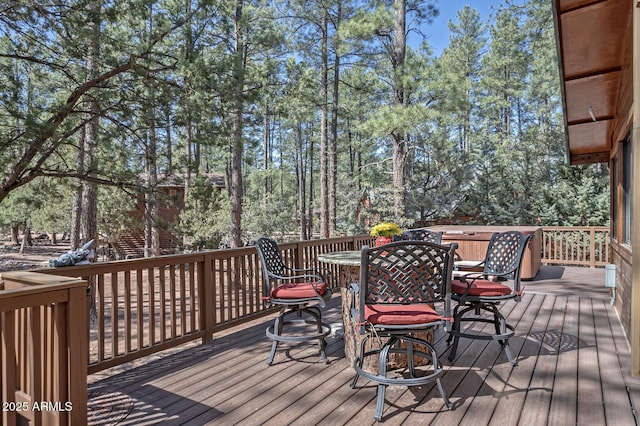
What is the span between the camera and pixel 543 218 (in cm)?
1192

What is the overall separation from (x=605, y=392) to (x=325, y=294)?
2.07m

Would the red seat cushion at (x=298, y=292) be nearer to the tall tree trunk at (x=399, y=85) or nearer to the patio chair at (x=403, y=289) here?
the patio chair at (x=403, y=289)

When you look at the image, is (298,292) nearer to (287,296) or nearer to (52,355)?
Result: (287,296)

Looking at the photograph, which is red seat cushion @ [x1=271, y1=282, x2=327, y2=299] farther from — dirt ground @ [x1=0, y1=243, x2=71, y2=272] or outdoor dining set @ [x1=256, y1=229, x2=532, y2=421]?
dirt ground @ [x1=0, y1=243, x2=71, y2=272]

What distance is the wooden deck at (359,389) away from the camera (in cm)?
235

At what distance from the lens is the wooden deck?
92.4 inches

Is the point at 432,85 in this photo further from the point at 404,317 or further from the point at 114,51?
the point at 404,317

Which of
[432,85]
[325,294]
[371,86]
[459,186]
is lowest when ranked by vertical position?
[325,294]

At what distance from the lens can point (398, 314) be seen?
253cm

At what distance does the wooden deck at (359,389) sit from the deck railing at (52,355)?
14.8 inches

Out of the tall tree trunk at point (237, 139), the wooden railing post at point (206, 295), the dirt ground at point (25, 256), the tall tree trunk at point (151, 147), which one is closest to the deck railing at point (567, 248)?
the tall tree trunk at point (237, 139)

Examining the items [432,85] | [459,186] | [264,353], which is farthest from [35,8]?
[459,186]

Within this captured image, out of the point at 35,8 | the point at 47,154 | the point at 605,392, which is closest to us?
the point at 605,392

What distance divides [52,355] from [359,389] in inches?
72.4
